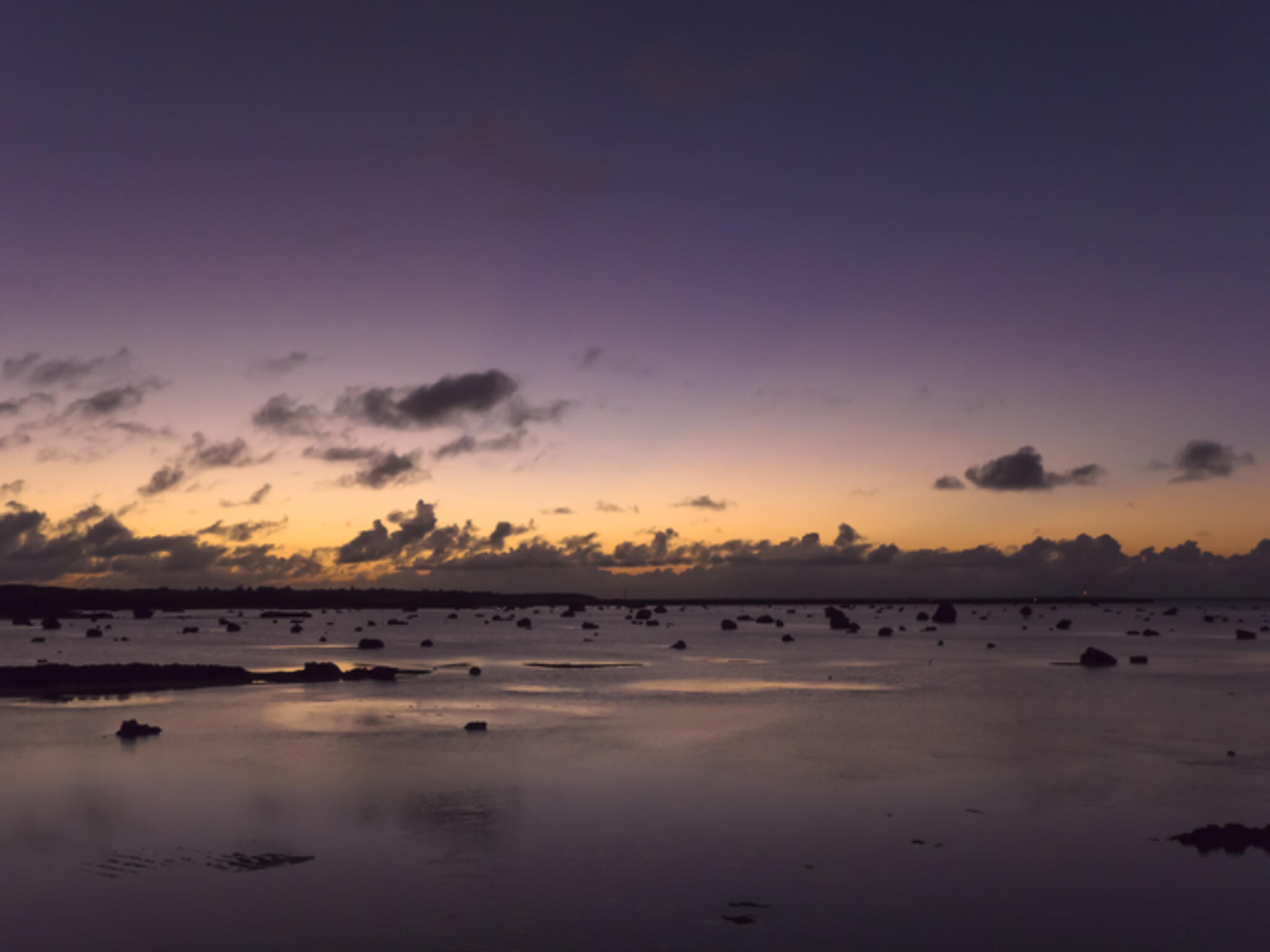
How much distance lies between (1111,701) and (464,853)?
124 feet

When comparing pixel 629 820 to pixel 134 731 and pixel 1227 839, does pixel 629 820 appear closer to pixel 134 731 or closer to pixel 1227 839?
pixel 1227 839

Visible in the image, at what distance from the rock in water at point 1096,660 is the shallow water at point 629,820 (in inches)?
750

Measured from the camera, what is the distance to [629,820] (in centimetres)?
2084

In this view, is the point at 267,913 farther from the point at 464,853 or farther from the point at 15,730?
the point at 15,730

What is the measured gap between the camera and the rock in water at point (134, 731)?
103ft

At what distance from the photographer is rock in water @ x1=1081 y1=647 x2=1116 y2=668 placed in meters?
66.2

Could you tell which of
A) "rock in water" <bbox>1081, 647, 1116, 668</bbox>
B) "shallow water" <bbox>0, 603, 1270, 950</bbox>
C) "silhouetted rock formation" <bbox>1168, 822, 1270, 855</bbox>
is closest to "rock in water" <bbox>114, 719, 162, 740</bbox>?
"shallow water" <bbox>0, 603, 1270, 950</bbox>

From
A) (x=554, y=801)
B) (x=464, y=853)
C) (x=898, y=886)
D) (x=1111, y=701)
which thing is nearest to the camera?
(x=898, y=886)

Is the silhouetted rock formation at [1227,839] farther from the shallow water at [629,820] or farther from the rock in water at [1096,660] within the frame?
the rock in water at [1096,660]

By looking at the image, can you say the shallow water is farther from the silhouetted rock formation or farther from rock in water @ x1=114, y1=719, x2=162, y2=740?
rock in water @ x1=114, y1=719, x2=162, y2=740

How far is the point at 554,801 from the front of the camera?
22.6m

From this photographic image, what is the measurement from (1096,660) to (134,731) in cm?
5995

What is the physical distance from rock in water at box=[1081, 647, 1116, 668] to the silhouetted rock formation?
1992 inches

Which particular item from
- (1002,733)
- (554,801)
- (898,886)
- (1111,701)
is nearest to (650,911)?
(898,886)
